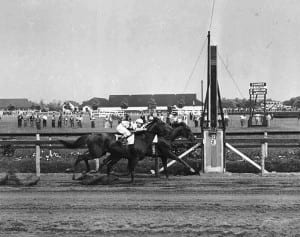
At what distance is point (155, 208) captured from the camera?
7949 millimetres

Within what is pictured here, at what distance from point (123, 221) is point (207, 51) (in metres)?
7.79

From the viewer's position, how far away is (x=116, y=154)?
1220 cm

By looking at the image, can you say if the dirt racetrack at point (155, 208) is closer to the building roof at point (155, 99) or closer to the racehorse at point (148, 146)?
the racehorse at point (148, 146)

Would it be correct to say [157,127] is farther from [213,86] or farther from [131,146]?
[213,86]

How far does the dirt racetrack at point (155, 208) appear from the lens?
6.50 m

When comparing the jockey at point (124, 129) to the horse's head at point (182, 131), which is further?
the horse's head at point (182, 131)

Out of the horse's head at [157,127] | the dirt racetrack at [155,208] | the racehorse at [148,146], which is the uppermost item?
the horse's head at [157,127]

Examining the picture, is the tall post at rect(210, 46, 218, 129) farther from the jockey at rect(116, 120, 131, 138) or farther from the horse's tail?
the horse's tail

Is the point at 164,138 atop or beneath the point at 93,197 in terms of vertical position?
atop

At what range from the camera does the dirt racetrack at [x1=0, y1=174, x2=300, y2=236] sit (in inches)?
256

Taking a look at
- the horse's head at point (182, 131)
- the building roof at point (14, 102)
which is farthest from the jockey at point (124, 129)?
the building roof at point (14, 102)

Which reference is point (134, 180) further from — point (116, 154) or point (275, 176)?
point (275, 176)

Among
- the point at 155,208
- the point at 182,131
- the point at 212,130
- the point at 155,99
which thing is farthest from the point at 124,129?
the point at 155,99

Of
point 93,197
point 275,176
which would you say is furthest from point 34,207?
point 275,176
